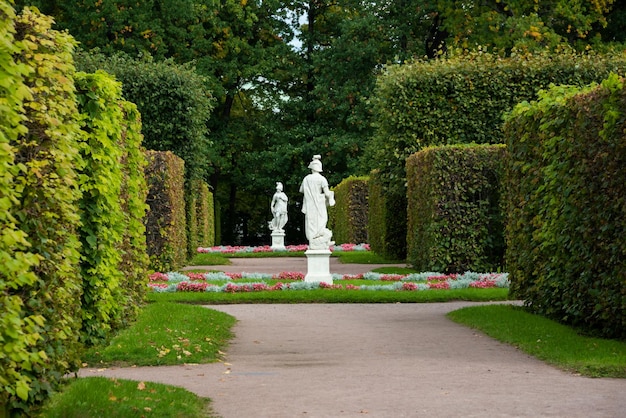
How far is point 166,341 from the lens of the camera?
37.3ft

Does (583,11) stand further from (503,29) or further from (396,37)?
(396,37)

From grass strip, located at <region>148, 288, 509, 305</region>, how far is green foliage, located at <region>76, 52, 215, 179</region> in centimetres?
1116

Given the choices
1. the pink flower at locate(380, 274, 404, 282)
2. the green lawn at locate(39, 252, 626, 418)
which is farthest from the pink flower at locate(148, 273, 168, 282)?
the pink flower at locate(380, 274, 404, 282)

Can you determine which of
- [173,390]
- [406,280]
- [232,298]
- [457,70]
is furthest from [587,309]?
[457,70]

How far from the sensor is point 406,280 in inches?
814

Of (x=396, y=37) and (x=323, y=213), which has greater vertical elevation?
(x=396, y=37)

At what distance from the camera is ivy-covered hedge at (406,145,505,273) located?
21.6 meters

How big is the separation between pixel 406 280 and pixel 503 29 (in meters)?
18.9

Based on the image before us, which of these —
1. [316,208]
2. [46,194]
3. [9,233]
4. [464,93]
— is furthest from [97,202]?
[464,93]

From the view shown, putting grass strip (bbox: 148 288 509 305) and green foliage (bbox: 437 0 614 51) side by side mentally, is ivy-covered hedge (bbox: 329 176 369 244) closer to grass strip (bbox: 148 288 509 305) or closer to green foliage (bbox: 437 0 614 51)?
green foliage (bbox: 437 0 614 51)

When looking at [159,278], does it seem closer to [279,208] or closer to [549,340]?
[549,340]

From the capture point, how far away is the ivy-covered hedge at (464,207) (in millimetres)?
21578

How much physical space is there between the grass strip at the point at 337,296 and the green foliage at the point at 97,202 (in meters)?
6.10

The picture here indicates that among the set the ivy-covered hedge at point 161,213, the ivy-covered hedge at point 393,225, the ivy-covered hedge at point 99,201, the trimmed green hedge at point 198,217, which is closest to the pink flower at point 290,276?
the ivy-covered hedge at point 161,213
